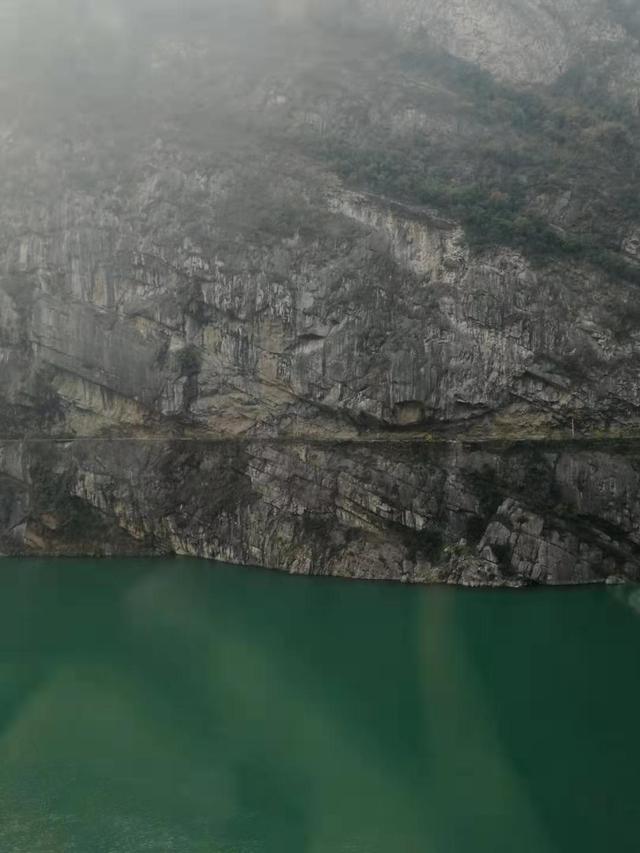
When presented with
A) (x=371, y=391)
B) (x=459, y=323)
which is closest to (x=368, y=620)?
(x=371, y=391)

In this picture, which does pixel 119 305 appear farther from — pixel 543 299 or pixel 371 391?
pixel 543 299

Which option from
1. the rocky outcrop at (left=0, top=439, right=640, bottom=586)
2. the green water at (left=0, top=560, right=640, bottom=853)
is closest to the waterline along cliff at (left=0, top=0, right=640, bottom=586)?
the rocky outcrop at (left=0, top=439, right=640, bottom=586)

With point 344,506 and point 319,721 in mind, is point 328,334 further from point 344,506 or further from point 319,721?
point 319,721

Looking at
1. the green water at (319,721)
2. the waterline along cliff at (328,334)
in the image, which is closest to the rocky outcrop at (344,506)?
the waterline along cliff at (328,334)

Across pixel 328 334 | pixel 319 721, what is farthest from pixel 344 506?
pixel 319 721

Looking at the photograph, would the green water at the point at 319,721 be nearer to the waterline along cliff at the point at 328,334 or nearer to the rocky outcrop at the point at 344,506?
the rocky outcrop at the point at 344,506

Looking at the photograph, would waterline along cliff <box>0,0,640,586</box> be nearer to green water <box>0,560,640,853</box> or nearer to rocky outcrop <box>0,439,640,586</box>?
rocky outcrop <box>0,439,640,586</box>
